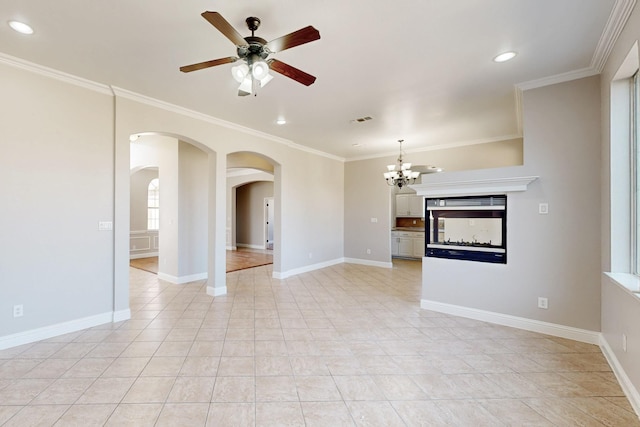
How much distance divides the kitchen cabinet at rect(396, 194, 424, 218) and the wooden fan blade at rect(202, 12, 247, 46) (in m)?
7.80

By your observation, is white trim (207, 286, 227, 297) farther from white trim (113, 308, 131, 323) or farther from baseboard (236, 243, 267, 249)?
baseboard (236, 243, 267, 249)

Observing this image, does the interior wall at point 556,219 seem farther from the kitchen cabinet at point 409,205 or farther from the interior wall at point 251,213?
the interior wall at point 251,213

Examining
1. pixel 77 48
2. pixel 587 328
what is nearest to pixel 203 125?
pixel 77 48

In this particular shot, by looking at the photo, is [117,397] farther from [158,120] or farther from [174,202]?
[174,202]

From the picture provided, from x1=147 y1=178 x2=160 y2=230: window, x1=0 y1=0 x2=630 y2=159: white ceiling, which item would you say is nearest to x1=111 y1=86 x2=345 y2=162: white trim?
x1=0 y1=0 x2=630 y2=159: white ceiling

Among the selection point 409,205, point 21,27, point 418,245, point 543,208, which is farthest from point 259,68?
point 409,205

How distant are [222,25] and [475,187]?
10.9 ft

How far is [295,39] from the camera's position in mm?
1922

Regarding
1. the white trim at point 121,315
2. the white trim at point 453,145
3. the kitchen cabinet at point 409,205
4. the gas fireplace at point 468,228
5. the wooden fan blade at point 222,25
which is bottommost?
the white trim at point 121,315

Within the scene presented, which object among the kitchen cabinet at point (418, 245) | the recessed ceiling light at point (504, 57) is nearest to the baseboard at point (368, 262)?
the kitchen cabinet at point (418, 245)

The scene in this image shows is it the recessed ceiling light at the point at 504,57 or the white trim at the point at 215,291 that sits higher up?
the recessed ceiling light at the point at 504,57

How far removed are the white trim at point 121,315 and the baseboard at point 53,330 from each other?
34mm

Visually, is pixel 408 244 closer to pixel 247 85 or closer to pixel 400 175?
pixel 400 175

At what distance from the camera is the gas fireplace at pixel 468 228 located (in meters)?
3.63
